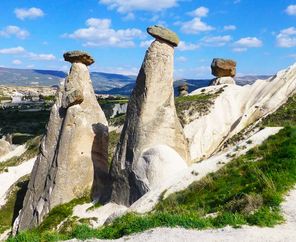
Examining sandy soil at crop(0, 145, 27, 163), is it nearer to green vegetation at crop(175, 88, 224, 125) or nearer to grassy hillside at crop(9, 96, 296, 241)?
green vegetation at crop(175, 88, 224, 125)

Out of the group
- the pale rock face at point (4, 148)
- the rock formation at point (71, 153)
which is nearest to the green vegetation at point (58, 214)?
the rock formation at point (71, 153)

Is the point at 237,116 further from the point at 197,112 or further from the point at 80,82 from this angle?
the point at 80,82

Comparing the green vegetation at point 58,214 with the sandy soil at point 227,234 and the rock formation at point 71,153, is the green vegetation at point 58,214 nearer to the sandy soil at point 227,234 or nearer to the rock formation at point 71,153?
the rock formation at point 71,153

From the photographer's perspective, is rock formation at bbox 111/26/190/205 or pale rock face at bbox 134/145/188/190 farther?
rock formation at bbox 111/26/190/205

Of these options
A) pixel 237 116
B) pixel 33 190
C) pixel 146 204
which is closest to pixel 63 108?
pixel 33 190

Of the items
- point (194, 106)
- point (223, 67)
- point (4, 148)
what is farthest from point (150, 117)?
point (4, 148)

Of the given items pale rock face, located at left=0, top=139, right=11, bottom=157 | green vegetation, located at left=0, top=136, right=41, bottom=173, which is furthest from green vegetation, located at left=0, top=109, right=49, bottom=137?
green vegetation, located at left=0, top=136, right=41, bottom=173

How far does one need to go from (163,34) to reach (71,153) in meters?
6.72

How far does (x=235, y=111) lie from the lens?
35562mm

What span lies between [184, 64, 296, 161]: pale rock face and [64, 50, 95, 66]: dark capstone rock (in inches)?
418

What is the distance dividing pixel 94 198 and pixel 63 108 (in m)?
4.84

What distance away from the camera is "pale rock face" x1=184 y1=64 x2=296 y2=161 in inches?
1254

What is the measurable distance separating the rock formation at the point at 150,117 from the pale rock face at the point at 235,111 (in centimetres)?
1061

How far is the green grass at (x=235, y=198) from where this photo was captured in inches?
394
